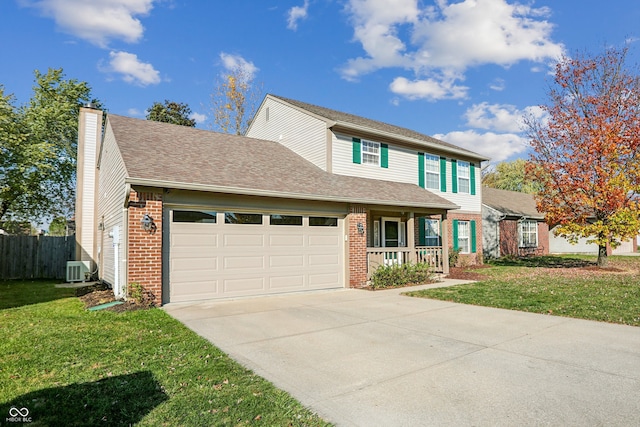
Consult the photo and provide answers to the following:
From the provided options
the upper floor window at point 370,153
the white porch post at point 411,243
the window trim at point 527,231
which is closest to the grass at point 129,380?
the white porch post at point 411,243

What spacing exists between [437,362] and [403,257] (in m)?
8.66

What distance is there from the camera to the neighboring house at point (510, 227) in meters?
22.5

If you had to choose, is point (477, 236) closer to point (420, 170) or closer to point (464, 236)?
point (464, 236)

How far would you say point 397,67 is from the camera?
20.2m

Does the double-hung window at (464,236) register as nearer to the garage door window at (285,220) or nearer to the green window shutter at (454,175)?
the green window shutter at (454,175)

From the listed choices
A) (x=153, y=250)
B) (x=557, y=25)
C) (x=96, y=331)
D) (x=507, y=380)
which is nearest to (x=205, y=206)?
(x=153, y=250)

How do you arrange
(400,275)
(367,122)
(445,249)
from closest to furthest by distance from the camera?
(400,275)
(445,249)
(367,122)

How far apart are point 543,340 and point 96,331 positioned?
6.74m

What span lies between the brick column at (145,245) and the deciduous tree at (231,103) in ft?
66.2

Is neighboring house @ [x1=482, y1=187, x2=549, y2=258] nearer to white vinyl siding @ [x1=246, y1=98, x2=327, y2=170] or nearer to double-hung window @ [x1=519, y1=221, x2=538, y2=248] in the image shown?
double-hung window @ [x1=519, y1=221, x2=538, y2=248]

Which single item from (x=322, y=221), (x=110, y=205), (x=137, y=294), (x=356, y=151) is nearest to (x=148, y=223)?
(x=137, y=294)

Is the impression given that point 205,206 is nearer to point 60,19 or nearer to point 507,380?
point 507,380

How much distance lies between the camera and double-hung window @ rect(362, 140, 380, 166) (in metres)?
14.3

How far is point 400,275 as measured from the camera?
39.3ft
